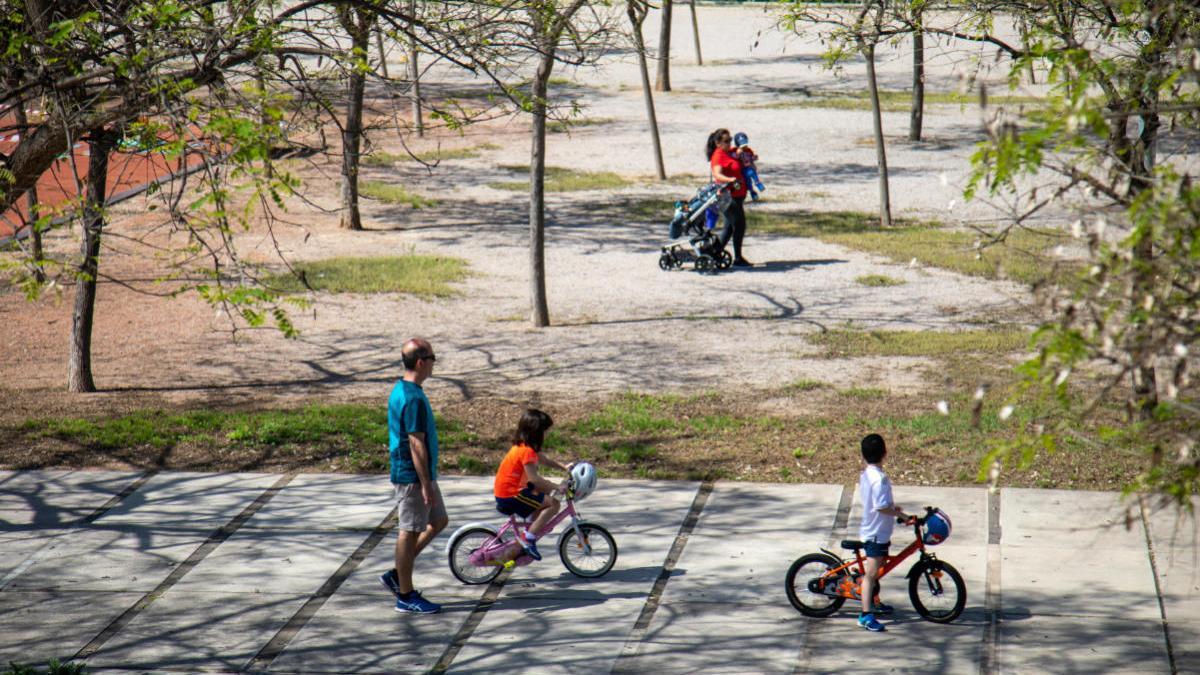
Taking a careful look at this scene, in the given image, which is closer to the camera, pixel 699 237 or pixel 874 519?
pixel 874 519

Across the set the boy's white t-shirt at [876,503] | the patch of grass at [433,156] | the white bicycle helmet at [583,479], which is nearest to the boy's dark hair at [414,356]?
the white bicycle helmet at [583,479]

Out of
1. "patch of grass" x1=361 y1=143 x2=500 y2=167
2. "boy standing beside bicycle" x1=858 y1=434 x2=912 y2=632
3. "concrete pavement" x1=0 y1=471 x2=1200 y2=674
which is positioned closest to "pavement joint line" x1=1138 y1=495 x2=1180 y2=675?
"concrete pavement" x1=0 y1=471 x2=1200 y2=674

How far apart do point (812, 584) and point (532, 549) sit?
1.72m

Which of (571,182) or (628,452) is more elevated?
(571,182)

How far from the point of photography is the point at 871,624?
7.39m

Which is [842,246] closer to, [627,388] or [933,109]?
[627,388]

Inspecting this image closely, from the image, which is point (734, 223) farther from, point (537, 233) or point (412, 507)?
point (412, 507)

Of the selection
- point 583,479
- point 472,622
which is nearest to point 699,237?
point 583,479

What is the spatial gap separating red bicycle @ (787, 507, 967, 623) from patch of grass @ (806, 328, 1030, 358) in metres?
6.31

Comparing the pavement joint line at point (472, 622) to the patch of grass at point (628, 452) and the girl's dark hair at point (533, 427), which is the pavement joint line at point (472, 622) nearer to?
the girl's dark hair at point (533, 427)

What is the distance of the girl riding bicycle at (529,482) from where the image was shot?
7770mm

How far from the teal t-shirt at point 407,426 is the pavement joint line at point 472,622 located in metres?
0.86

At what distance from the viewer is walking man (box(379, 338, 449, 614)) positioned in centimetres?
748

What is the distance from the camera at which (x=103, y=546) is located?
8.88 m
